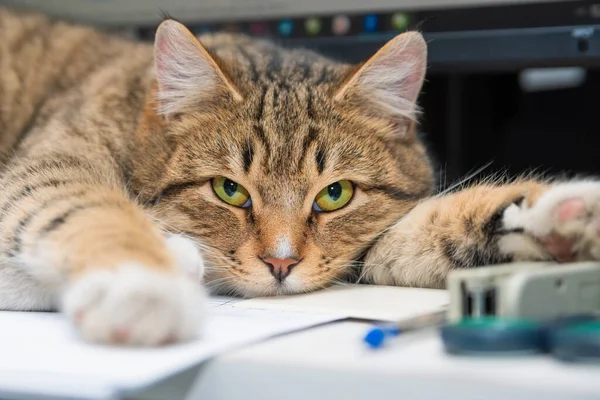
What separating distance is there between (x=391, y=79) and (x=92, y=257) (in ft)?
2.05

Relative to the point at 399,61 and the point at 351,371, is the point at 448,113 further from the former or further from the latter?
the point at 351,371

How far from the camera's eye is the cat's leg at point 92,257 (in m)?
0.66

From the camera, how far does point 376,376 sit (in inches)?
22.7

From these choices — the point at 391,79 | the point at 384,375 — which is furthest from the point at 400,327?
the point at 391,79

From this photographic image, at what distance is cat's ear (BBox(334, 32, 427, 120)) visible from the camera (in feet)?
3.75

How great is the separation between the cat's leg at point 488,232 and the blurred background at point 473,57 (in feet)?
1.41

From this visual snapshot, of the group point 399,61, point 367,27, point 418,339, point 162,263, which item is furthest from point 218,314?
point 367,27

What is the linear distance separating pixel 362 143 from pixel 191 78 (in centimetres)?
29

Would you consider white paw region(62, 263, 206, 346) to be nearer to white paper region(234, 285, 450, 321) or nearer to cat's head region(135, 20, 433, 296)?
white paper region(234, 285, 450, 321)

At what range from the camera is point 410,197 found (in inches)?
48.2

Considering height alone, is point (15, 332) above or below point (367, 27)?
below

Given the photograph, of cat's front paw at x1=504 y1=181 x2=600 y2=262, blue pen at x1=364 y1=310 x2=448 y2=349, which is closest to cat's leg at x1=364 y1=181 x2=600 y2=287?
cat's front paw at x1=504 y1=181 x2=600 y2=262

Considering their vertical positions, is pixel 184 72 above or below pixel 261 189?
above

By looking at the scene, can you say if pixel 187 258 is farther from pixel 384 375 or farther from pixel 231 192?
pixel 384 375
